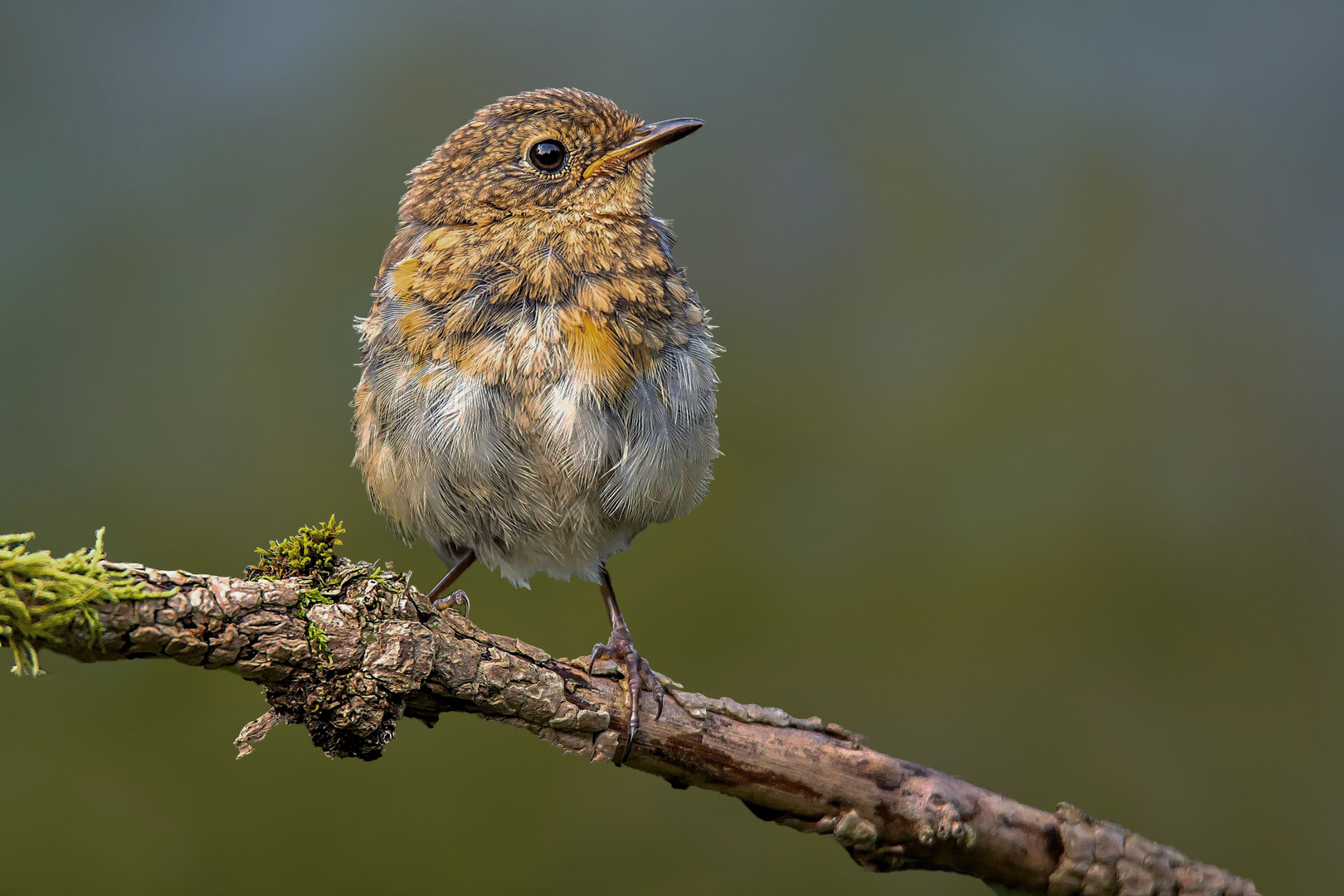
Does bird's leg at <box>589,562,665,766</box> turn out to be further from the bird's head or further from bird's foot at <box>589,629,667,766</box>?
the bird's head

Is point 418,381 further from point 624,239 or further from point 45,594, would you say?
point 45,594

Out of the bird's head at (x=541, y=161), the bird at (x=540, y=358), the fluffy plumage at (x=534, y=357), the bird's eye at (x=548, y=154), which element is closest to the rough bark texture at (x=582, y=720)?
the bird at (x=540, y=358)

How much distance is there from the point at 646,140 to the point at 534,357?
962mm

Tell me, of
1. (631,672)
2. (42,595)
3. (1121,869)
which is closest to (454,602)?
(631,672)

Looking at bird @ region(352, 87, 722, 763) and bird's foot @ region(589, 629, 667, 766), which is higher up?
bird @ region(352, 87, 722, 763)

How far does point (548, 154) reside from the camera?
3.34m

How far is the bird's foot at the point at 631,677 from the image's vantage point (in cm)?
267

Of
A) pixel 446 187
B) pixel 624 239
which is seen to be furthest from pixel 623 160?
pixel 446 187

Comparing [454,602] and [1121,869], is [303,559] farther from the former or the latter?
[1121,869]

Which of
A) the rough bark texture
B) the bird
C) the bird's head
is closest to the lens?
the rough bark texture

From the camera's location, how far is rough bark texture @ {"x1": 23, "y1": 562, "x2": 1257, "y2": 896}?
80.4 inches

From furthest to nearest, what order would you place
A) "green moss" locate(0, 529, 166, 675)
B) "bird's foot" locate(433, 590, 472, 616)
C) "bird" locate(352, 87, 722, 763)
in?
1. "bird" locate(352, 87, 722, 763)
2. "bird's foot" locate(433, 590, 472, 616)
3. "green moss" locate(0, 529, 166, 675)

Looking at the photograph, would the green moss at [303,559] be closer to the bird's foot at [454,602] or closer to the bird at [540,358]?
the bird's foot at [454,602]

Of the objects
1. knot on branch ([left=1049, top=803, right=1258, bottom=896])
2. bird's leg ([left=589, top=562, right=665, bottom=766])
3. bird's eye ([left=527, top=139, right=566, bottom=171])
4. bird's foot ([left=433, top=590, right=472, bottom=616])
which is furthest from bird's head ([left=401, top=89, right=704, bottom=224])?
knot on branch ([left=1049, top=803, right=1258, bottom=896])
